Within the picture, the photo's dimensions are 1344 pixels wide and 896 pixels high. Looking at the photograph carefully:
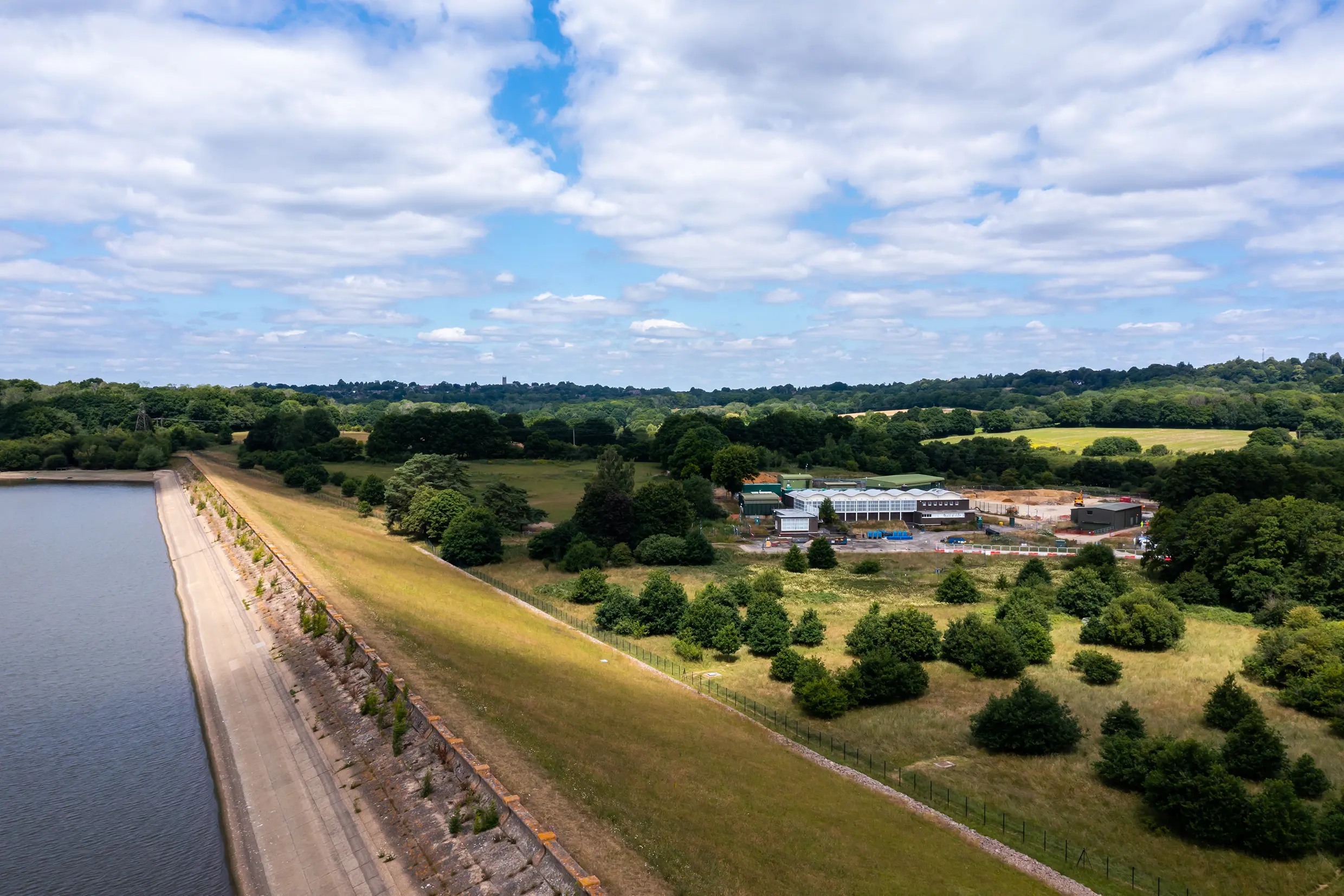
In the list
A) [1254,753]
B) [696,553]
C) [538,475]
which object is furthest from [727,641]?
[538,475]

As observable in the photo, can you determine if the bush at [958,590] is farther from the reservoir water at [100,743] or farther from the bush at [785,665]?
the reservoir water at [100,743]

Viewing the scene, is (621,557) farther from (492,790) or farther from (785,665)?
(492,790)

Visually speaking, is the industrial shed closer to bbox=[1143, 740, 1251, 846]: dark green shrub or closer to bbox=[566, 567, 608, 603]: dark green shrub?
bbox=[566, 567, 608, 603]: dark green shrub

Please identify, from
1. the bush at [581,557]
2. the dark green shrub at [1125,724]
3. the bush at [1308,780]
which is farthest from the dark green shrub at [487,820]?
the bush at [581,557]

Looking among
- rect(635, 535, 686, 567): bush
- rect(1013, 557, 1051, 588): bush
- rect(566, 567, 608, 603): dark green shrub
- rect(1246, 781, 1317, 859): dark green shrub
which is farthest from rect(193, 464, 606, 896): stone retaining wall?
rect(1013, 557, 1051, 588): bush

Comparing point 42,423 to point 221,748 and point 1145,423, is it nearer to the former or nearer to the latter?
point 221,748

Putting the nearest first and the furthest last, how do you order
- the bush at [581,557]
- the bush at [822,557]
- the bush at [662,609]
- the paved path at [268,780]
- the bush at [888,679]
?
the paved path at [268,780] < the bush at [888,679] < the bush at [662,609] < the bush at [581,557] < the bush at [822,557]
